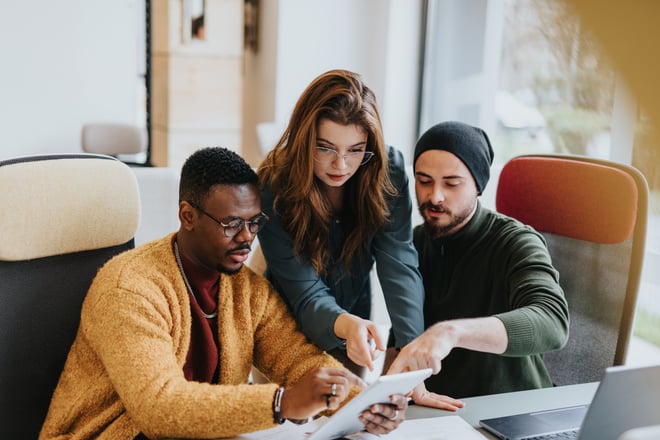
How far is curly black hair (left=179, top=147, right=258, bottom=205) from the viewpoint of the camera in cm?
129

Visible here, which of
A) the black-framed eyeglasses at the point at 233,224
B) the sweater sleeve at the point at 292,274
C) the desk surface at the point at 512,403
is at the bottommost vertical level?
the desk surface at the point at 512,403

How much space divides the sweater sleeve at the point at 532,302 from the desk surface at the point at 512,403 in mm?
93

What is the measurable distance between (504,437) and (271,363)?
0.49 metres

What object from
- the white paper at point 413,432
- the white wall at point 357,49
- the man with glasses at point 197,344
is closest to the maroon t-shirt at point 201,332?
the man with glasses at point 197,344

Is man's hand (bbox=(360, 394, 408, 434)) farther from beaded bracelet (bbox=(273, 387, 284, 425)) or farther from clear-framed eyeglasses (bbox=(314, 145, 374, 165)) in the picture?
clear-framed eyeglasses (bbox=(314, 145, 374, 165))

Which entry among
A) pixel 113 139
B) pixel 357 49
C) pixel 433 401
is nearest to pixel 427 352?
pixel 433 401

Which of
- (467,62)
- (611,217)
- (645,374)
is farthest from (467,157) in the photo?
(467,62)

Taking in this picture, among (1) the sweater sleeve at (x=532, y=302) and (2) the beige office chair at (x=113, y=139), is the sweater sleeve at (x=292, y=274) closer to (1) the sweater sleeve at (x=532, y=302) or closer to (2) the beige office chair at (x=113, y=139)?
(1) the sweater sleeve at (x=532, y=302)

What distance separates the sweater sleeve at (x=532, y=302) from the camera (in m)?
1.29

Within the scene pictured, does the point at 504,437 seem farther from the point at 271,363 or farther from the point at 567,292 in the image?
the point at 567,292

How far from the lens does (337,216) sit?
1.63 meters

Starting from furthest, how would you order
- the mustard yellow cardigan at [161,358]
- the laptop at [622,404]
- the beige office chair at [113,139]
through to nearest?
the beige office chair at [113,139], the mustard yellow cardigan at [161,358], the laptop at [622,404]

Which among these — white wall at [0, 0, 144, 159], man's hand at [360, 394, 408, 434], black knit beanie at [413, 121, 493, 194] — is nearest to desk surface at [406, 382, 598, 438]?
man's hand at [360, 394, 408, 434]

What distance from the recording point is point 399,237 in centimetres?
163
